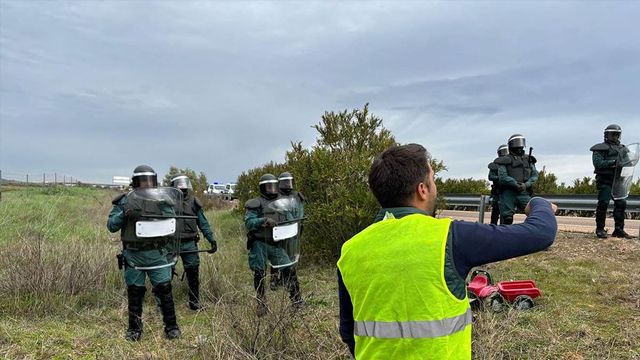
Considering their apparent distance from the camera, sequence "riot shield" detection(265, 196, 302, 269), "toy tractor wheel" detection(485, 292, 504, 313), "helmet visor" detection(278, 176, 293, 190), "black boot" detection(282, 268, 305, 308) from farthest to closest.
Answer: "helmet visor" detection(278, 176, 293, 190) → "riot shield" detection(265, 196, 302, 269) → "toy tractor wheel" detection(485, 292, 504, 313) → "black boot" detection(282, 268, 305, 308)

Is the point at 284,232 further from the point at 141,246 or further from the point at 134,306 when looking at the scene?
the point at 134,306

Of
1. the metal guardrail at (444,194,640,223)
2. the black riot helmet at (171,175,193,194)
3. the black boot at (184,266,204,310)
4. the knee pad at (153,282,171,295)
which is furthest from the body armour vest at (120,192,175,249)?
the metal guardrail at (444,194,640,223)

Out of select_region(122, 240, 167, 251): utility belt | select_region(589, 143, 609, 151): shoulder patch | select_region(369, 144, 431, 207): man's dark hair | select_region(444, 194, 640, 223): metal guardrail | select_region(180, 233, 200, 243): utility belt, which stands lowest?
select_region(180, 233, 200, 243): utility belt

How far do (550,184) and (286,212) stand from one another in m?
13.4

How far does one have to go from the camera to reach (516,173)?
25.0 feet

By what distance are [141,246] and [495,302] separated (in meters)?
3.62

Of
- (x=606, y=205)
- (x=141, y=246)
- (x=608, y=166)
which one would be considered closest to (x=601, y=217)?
(x=606, y=205)

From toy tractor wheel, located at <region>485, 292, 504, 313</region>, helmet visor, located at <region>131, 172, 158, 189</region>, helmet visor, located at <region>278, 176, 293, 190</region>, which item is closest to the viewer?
toy tractor wheel, located at <region>485, 292, 504, 313</region>

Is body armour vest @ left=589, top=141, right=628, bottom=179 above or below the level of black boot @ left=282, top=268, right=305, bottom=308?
above

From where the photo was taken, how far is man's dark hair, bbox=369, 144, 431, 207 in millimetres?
1744

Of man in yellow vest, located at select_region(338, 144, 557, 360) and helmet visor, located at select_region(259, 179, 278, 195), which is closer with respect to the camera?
man in yellow vest, located at select_region(338, 144, 557, 360)

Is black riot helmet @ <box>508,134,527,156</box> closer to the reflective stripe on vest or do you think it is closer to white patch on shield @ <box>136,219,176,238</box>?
white patch on shield @ <box>136,219,176,238</box>

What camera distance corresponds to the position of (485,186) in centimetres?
1908

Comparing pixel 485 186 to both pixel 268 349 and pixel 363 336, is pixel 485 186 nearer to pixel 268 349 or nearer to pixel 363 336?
pixel 268 349
